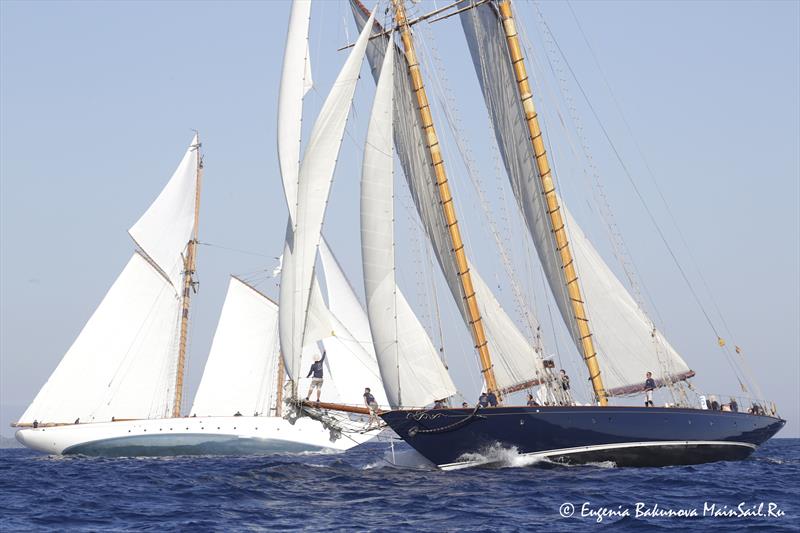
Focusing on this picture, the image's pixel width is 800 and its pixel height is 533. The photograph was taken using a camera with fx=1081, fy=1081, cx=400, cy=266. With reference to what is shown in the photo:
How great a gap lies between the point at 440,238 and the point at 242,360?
99.3 ft

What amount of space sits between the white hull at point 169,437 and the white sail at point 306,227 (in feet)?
98.6

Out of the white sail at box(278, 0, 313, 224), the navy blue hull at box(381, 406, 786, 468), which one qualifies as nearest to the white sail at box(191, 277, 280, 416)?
the navy blue hull at box(381, 406, 786, 468)

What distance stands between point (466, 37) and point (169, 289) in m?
34.5

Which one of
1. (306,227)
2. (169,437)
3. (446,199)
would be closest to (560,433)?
(446,199)

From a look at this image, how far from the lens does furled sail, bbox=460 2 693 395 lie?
4188 cm

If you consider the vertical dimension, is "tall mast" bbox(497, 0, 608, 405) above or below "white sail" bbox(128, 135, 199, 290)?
below

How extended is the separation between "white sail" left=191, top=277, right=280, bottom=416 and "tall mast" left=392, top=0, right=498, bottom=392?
30.6 m

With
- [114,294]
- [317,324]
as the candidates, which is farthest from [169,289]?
[317,324]

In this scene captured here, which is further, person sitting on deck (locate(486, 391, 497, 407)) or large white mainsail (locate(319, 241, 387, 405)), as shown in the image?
large white mainsail (locate(319, 241, 387, 405))

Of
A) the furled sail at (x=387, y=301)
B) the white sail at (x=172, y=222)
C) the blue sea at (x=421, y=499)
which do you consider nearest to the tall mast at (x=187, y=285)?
the white sail at (x=172, y=222)

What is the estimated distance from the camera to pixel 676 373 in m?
42.2

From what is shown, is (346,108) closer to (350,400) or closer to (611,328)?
(611,328)

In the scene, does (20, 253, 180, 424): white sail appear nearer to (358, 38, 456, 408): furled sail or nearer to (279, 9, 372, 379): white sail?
(279, 9, 372, 379): white sail

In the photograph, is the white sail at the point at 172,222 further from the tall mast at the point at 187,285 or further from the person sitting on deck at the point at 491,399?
the person sitting on deck at the point at 491,399
